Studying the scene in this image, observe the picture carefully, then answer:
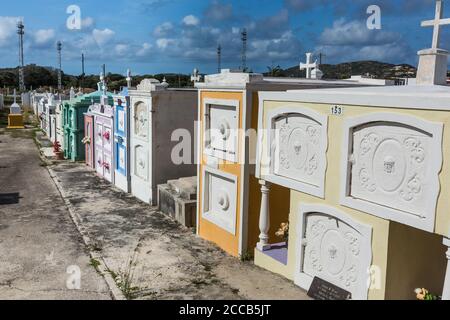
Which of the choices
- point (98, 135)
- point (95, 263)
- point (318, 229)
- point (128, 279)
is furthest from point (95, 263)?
point (98, 135)

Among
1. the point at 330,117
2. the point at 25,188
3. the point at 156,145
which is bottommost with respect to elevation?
the point at 25,188

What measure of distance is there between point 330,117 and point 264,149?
219cm

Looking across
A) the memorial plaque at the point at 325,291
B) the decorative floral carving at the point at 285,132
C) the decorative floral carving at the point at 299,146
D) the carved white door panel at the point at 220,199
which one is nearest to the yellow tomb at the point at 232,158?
the carved white door panel at the point at 220,199

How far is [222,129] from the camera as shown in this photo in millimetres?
11430

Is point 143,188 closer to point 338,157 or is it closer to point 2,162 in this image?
point 338,157

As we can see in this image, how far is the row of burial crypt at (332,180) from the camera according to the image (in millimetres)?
6660

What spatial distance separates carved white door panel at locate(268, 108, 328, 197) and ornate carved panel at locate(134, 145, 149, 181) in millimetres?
7695

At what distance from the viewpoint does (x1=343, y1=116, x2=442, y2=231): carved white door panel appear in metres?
6.42

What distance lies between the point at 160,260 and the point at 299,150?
4379 millimetres

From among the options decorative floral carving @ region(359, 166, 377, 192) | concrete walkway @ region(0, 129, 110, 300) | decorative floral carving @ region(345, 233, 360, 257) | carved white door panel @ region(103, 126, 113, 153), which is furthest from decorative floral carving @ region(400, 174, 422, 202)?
carved white door panel @ region(103, 126, 113, 153)

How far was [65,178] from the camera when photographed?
2080 centimetres

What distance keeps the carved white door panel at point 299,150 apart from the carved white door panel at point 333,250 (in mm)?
543
